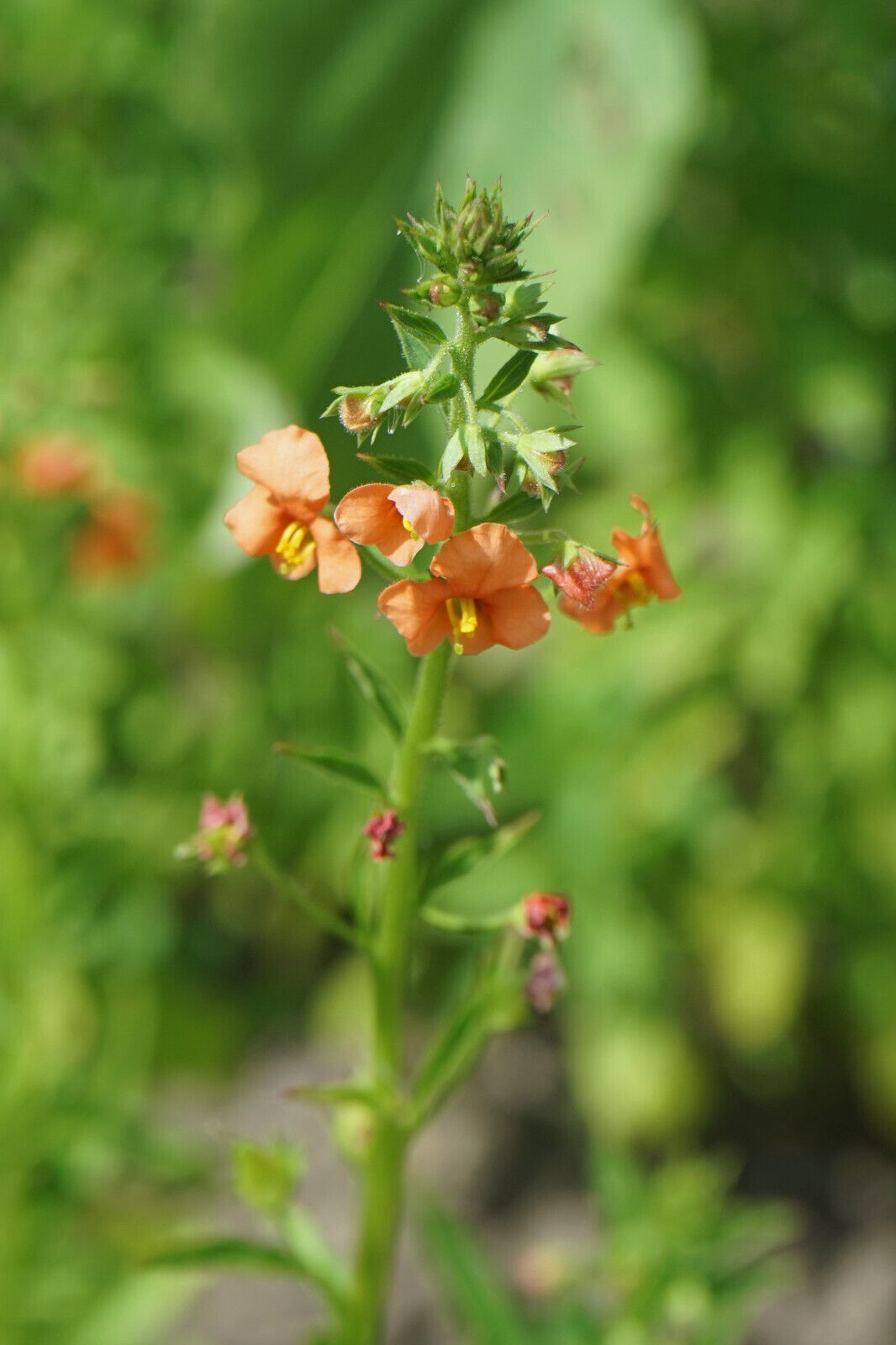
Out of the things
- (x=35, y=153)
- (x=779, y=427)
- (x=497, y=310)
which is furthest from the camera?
(x=779, y=427)

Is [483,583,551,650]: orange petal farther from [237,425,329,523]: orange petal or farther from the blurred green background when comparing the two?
the blurred green background

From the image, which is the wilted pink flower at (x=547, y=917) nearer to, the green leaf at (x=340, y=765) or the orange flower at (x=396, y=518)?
the green leaf at (x=340, y=765)

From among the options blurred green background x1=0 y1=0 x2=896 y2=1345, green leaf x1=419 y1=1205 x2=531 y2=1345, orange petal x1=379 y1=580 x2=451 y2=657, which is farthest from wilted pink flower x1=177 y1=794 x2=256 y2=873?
blurred green background x1=0 y1=0 x2=896 y2=1345

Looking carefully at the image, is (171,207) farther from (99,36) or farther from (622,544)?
(622,544)

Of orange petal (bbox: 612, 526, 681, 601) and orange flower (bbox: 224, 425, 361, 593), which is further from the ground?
orange petal (bbox: 612, 526, 681, 601)

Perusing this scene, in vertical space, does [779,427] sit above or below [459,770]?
above

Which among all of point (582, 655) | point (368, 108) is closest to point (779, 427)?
point (582, 655)
